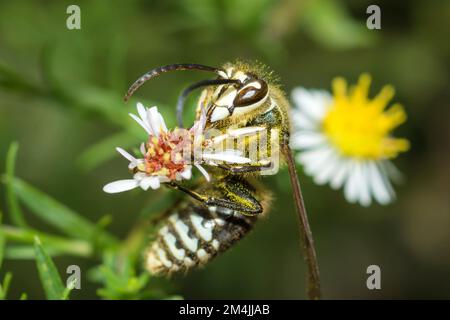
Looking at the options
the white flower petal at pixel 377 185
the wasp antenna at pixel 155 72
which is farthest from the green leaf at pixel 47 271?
the white flower petal at pixel 377 185

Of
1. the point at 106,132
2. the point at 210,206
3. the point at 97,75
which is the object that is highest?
the point at 97,75

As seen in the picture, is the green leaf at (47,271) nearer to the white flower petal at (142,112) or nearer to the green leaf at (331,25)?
the white flower petal at (142,112)

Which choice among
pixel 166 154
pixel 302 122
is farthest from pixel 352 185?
pixel 166 154

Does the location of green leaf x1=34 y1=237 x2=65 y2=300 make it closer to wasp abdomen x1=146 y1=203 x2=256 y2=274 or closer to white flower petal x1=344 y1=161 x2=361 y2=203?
wasp abdomen x1=146 y1=203 x2=256 y2=274

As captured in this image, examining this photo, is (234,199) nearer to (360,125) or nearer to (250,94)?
(250,94)

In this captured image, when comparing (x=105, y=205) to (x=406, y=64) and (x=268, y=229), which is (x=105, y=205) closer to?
(x=268, y=229)
